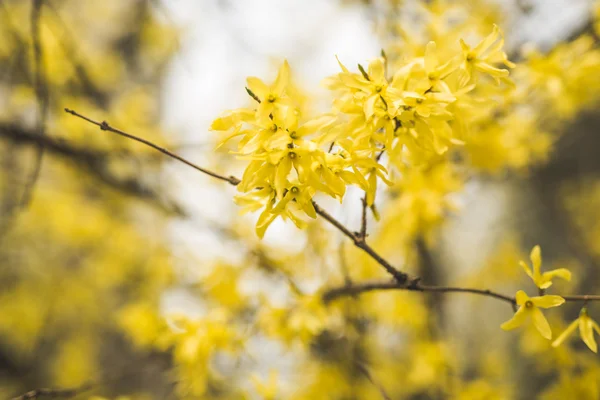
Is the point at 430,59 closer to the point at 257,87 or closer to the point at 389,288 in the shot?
the point at 257,87

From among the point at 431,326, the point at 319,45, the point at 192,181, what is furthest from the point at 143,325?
the point at 319,45

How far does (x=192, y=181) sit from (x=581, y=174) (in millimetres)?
2618

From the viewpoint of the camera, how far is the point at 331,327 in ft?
4.90

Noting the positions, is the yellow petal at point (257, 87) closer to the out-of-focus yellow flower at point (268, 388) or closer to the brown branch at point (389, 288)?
the brown branch at point (389, 288)

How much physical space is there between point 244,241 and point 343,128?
4.16ft

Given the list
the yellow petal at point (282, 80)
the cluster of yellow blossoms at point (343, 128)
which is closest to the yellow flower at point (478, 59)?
the cluster of yellow blossoms at point (343, 128)

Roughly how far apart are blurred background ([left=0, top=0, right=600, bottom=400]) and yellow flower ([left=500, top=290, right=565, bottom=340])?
334 mm

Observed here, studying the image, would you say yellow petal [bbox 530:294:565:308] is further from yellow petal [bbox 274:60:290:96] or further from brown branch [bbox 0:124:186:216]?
brown branch [bbox 0:124:186:216]

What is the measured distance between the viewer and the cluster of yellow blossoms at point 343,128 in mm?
667

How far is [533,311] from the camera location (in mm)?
806

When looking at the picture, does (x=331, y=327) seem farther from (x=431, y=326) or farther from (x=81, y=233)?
(x=81, y=233)

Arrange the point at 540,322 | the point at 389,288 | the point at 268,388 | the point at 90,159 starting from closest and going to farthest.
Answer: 1. the point at 540,322
2. the point at 389,288
3. the point at 268,388
4. the point at 90,159

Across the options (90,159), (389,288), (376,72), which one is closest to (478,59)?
(376,72)

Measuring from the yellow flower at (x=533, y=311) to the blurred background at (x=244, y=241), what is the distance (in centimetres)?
33
